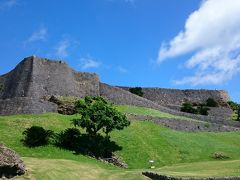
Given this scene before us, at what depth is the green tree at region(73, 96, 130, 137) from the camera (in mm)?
58188

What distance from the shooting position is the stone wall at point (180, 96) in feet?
377

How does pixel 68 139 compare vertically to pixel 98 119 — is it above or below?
below

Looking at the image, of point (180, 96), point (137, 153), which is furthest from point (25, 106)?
point (180, 96)

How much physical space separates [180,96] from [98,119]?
201 ft

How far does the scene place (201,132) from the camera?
74812 mm

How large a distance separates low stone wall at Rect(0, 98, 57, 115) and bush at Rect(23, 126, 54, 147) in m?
12.7

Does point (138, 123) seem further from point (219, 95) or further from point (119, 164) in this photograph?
point (219, 95)

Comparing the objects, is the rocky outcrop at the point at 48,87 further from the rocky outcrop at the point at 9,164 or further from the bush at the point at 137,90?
the rocky outcrop at the point at 9,164

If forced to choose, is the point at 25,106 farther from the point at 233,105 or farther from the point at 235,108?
the point at 233,105

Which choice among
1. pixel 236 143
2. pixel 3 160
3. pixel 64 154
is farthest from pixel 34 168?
pixel 236 143

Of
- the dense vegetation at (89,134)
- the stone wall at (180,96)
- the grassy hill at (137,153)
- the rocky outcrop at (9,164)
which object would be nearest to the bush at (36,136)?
the dense vegetation at (89,134)

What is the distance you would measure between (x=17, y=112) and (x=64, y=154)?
18062mm

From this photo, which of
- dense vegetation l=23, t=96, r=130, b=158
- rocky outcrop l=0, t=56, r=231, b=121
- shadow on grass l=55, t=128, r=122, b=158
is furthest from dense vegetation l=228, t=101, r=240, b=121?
shadow on grass l=55, t=128, r=122, b=158

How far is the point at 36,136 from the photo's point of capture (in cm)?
5481
